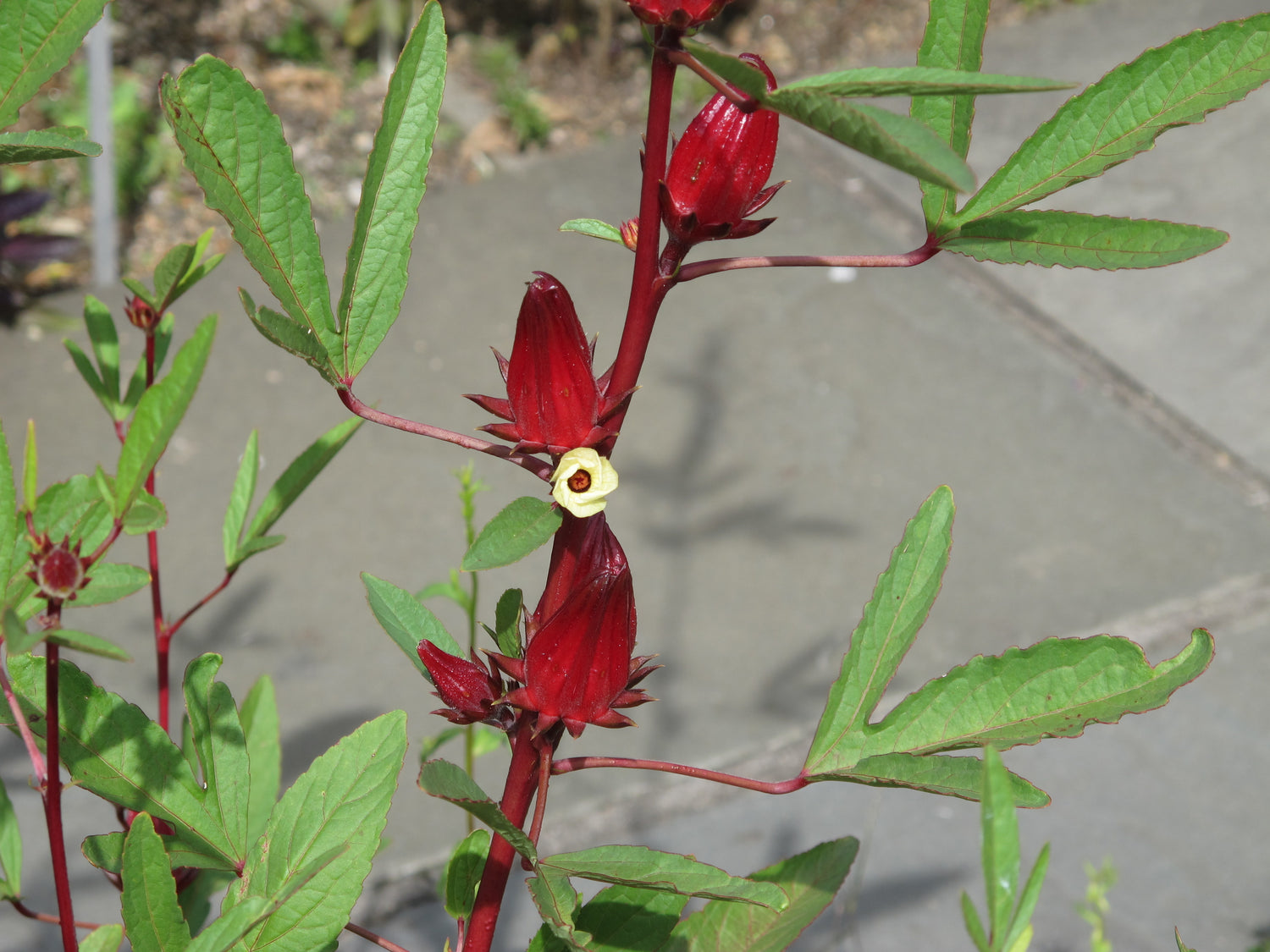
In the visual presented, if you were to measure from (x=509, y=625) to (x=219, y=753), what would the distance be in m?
0.19

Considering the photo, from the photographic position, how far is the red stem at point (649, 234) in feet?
1.77

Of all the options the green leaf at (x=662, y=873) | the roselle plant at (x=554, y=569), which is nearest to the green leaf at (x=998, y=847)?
the roselle plant at (x=554, y=569)

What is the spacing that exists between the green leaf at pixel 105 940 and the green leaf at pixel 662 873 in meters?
0.29

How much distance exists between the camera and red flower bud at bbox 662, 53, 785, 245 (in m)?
0.60

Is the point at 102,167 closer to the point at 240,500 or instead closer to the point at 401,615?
the point at 240,500

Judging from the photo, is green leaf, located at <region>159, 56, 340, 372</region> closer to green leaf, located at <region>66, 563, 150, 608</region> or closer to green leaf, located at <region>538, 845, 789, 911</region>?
green leaf, located at <region>66, 563, 150, 608</region>

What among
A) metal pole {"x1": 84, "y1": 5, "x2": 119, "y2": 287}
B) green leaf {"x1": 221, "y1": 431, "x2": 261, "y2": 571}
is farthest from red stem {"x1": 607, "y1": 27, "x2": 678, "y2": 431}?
metal pole {"x1": 84, "y1": 5, "x2": 119, "y2": 287}

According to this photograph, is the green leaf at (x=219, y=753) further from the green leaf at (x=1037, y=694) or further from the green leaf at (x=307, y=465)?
the green leaf at (x=1037, y=694)

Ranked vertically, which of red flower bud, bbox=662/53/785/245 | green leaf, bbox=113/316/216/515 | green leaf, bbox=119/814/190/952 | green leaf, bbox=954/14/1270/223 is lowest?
green leaf, bbox=119/814/190/952

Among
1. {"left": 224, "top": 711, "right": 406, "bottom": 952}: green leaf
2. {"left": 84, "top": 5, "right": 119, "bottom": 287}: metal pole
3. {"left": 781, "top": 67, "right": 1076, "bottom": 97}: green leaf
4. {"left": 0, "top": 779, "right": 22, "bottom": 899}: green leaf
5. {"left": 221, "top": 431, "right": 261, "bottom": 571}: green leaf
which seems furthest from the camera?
{"left": 84, "top": 5, "right": 119, "bottom": 287}: metal pole

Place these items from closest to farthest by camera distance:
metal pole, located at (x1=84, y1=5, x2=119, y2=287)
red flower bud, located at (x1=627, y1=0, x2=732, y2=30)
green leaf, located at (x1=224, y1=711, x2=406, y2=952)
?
red flower bud, located at (x1=627, y1=0, x2=732, y2=30)
green leaf, located at (x1=224, y1=711, x2=406, y2=952)
metal pole, located at (x1=84, y1=5, x2=119, y2=287)

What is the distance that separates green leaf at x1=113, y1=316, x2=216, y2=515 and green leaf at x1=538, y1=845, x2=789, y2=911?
0.26m

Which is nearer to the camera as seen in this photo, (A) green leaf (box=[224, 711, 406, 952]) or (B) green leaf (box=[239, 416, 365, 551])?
(A) green leaf (box=[224, 711, 406, 952])

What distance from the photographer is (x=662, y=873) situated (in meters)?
0.57
